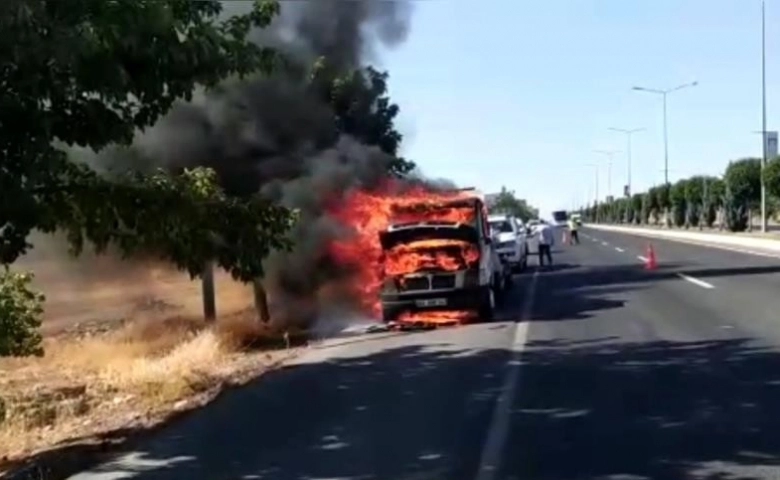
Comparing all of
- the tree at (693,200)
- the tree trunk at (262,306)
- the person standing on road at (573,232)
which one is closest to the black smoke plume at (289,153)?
the tree trunk at (262,306)

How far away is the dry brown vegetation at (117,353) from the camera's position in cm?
1423

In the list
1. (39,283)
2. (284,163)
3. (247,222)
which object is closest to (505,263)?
(284,163)

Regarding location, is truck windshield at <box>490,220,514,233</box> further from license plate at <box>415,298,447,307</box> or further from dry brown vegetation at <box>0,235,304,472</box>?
license plate at <box>415,298,447,307</box>

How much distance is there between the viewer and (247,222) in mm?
10570

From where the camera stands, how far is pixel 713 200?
324ft

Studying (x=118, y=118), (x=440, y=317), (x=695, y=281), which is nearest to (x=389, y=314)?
(x=440, y=317)

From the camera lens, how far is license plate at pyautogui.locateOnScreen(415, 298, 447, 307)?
21.8 metres

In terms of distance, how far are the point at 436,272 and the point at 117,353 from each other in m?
5.65

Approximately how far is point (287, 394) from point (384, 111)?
53.5 feet

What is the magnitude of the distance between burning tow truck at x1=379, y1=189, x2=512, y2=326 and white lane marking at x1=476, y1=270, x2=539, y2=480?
3639 mm

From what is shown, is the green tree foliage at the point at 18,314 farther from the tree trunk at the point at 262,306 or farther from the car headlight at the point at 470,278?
→ the tree trunk at the point at 262,306

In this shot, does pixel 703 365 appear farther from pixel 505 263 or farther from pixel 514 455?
pixel 505 263

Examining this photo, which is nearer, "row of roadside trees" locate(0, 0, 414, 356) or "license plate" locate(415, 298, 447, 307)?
"row of roadside trees" locate(0, 0, 414, 356)

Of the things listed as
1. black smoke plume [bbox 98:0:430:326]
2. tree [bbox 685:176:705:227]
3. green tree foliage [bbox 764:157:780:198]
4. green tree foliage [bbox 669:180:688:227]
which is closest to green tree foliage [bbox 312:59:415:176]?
black smoke plume [bbox 98:0:430:326]
